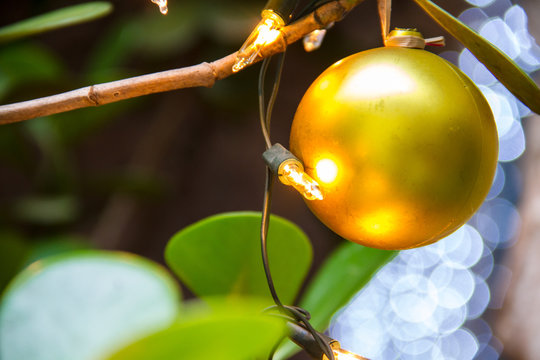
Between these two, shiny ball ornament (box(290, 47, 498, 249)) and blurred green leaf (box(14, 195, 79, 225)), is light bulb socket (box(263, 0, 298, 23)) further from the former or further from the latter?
blurred green leaf (box(14, 195, 79, 225))

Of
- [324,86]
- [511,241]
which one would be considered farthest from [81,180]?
[511,241]

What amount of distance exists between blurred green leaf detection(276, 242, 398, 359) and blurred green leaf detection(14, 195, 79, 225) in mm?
654

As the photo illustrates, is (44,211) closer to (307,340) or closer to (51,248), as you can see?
(51,248)

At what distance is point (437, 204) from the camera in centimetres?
30

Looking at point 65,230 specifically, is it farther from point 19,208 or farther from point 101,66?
point 101,66

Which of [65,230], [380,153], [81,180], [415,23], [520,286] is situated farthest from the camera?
[415,23]

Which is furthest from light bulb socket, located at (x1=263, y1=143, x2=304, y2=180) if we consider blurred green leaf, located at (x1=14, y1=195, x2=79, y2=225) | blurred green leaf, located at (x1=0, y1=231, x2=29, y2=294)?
blurred green leaf, located at (x1=14, y1=195, x2=79, y2=225)

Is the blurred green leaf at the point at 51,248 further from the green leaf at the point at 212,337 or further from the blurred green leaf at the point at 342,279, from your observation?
the green leaf at the point at 212,337

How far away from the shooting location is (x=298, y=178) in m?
0.31

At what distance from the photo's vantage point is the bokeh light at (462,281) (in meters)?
1.04

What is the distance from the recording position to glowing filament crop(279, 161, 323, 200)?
0.31 m

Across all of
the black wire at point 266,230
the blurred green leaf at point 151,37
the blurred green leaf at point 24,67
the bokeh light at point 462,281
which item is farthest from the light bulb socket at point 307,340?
the blurred green leaf at point 151,37

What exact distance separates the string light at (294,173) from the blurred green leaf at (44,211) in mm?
796

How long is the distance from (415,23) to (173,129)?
0.82m
